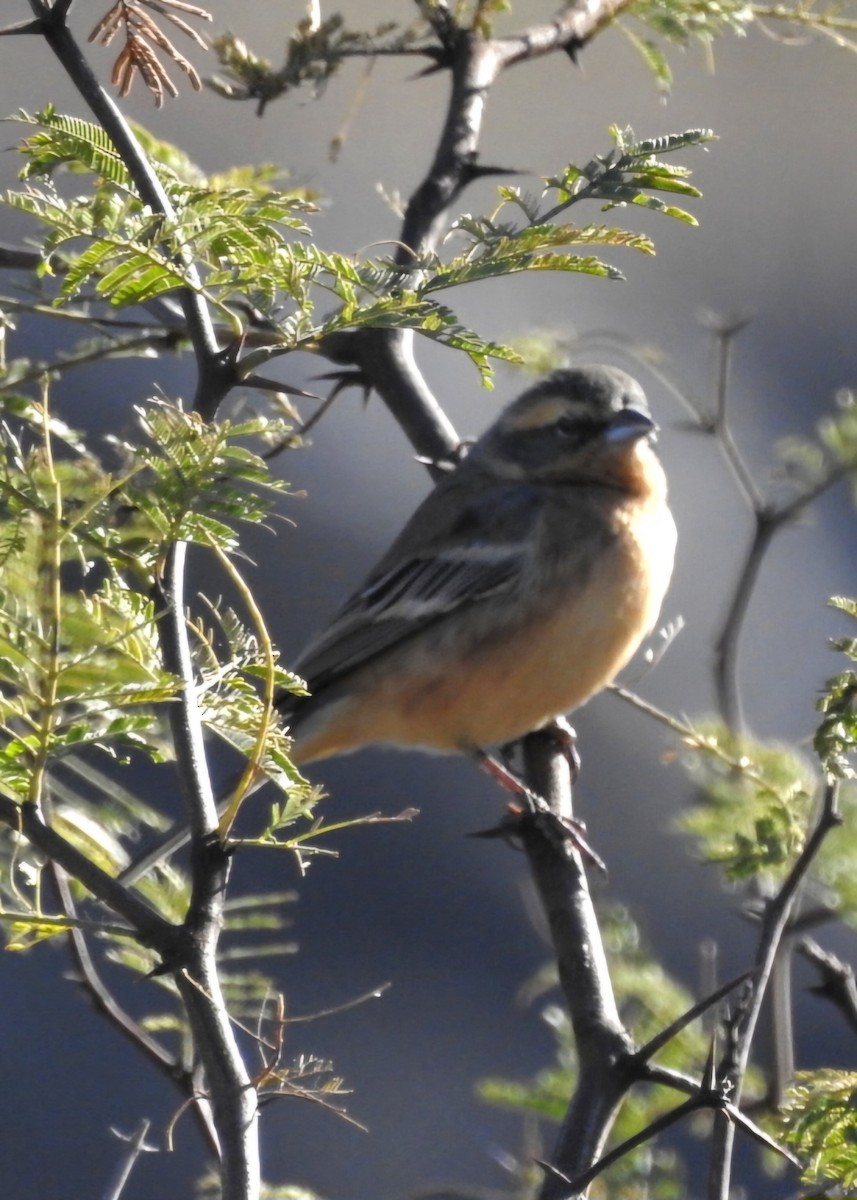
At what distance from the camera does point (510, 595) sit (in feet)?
15.1

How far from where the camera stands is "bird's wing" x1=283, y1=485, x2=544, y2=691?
15.3 feet

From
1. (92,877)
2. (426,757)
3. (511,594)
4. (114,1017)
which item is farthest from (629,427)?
(92,877)

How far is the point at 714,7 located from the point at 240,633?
2.37m

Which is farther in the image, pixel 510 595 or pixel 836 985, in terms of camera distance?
pixel 510 595

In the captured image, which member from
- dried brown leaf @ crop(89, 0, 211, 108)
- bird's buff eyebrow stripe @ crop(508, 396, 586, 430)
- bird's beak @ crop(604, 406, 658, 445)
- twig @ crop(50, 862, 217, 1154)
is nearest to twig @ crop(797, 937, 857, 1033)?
twig @ crop(50, 862, 217, 1154)

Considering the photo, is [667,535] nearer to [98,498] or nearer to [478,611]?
[478,611]

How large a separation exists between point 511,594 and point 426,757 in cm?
203

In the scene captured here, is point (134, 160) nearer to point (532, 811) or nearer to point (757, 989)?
point (757, 989)

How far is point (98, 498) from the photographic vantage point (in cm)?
175

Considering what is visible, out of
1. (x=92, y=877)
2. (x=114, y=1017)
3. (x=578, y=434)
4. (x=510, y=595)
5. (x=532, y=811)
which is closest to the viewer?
(x=92, y=877)

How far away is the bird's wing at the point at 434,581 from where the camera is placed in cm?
467

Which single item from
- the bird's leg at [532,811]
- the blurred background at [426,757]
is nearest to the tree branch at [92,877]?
the bird's leg at [532,811]

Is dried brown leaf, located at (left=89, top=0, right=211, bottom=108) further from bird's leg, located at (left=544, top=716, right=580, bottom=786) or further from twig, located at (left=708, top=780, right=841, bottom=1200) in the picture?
bird's leg, located at (left=544, top=716, right=580, bottom=786)

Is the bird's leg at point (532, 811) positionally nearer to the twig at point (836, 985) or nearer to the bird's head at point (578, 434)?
the bird's head at point (578, 434)
